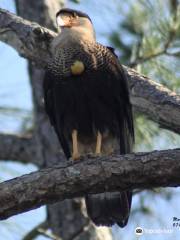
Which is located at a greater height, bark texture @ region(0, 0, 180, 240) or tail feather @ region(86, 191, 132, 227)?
bark texture @ region(0, 0, 180, 240)

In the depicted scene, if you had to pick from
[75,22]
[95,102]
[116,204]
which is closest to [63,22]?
[75,22]

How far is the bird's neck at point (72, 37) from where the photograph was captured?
4141 mm

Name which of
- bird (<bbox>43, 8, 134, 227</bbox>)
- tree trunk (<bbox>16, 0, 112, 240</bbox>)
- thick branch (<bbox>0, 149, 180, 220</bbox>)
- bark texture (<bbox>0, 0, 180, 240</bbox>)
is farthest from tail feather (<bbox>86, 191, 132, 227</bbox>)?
thick branch (<bbox>0, 149, 180, 220</bbox>)

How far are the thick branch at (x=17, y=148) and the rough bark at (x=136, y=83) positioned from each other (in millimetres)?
798

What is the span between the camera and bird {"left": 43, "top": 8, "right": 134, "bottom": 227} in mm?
3973

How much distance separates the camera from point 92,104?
399 centimetres

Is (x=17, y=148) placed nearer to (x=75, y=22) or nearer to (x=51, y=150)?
(x=51, y=150)

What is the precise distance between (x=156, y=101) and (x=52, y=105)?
0.68m

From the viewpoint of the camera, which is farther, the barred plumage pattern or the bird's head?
the bird's head

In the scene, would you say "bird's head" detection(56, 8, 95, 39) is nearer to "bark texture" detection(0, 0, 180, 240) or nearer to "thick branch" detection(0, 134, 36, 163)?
"bark texture" detection(0, 0, 180, 240)

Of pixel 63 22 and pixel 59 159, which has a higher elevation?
pixel 63 22

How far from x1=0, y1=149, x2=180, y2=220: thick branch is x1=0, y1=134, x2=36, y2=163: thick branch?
1661 millimetres

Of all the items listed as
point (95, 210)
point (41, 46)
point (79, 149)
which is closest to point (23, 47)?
point (41, 46)

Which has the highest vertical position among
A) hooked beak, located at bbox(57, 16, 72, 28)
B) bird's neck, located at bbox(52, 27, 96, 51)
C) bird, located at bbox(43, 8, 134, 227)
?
hooked beak, located at bbox(57, 16, 72, 28)
